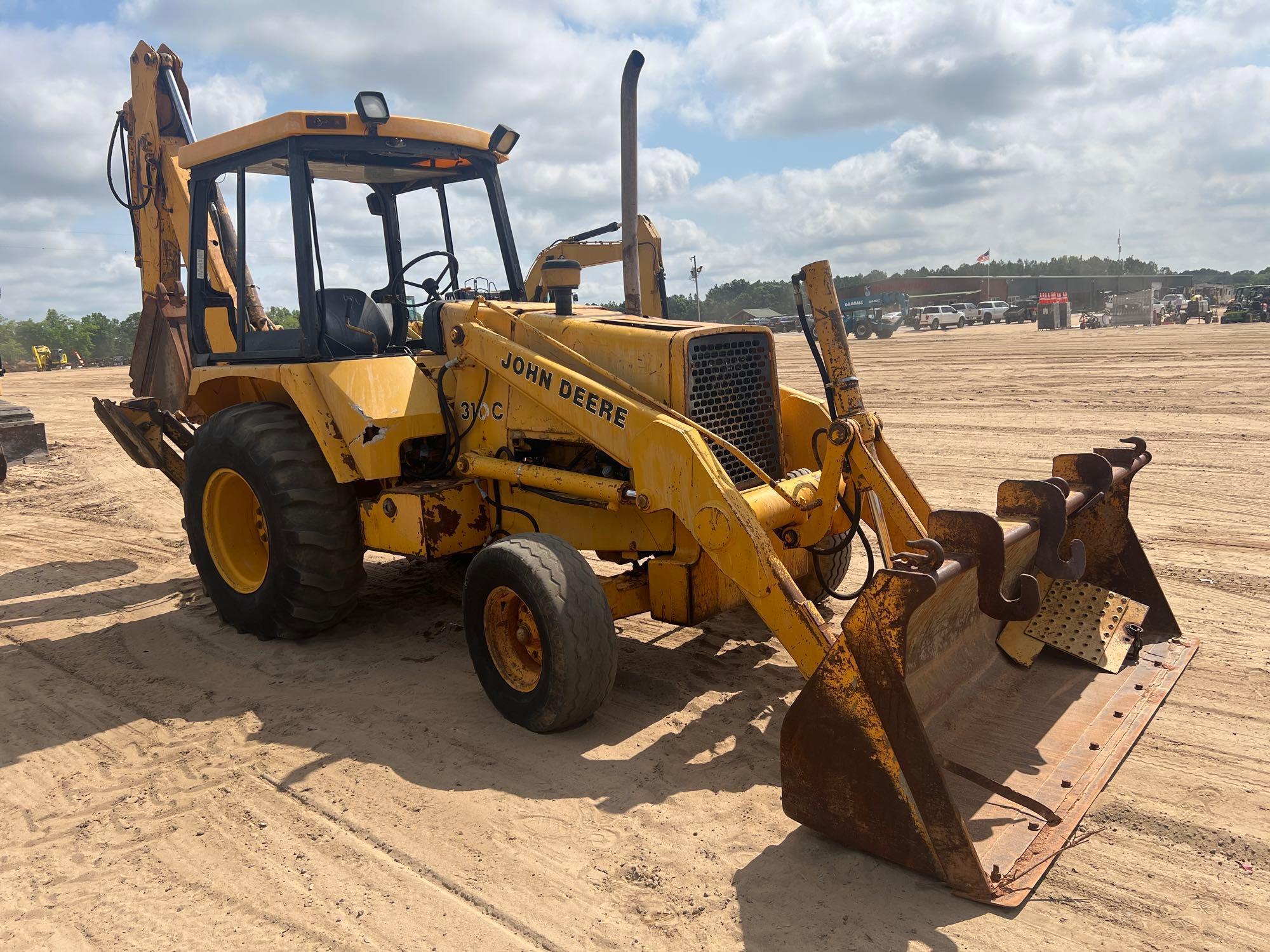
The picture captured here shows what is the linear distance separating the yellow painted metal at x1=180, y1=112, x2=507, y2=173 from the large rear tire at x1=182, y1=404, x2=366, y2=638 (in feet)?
5.02

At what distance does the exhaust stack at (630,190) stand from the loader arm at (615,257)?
1982 mm

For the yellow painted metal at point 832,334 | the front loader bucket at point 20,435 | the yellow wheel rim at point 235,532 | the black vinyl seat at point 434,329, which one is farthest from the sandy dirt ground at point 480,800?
the front loader bucket at point 20,435

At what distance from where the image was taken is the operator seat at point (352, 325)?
539cm

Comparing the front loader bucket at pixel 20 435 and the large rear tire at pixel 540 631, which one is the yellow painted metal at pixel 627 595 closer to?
the large rear tire at pixel 540 631

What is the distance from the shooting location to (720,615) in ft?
18.7

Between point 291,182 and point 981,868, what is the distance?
4832 millimetres

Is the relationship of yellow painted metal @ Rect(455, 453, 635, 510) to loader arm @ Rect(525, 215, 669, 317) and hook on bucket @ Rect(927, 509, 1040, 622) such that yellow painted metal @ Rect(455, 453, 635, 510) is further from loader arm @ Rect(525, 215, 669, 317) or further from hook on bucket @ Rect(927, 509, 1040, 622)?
loader arm @ Rect(525, 215, 669, 317)

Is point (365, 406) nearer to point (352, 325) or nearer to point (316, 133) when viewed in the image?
point (352, 325)

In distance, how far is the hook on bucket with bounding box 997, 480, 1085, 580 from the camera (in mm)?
3668

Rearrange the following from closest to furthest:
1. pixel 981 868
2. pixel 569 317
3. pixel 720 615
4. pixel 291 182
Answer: pixel 981 868, pixel 569 317, pixel 291 182, pixel 720 615

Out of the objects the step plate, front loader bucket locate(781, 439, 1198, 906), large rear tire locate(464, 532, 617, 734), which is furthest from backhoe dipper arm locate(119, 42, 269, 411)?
the step plate

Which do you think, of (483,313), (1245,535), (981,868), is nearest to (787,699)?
(981,868)

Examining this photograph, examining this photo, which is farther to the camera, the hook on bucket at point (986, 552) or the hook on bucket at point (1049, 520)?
the hook on bucket at point (1049, 520)

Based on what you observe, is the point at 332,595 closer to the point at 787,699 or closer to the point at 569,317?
the point at 569,317
